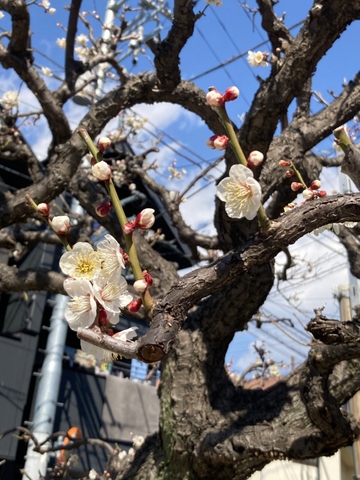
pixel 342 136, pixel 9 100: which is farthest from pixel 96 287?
pixel 9 100

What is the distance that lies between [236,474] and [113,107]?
2.52m

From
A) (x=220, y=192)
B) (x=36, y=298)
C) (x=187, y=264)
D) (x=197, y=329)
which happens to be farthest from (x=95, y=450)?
(x=220, y=192)

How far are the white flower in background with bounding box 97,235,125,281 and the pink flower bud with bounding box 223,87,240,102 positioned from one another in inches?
17.1

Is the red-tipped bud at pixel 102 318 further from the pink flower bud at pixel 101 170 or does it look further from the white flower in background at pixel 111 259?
the pink flower bud at pixel 101 170

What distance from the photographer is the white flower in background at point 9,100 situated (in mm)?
6009

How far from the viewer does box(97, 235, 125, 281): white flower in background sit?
116 centimetres

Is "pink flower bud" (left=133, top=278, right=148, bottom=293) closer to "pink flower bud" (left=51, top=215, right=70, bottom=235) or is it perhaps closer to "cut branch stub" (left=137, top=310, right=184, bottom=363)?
"cut branch stub" (left=137, top=310, right=184, bottom=363)

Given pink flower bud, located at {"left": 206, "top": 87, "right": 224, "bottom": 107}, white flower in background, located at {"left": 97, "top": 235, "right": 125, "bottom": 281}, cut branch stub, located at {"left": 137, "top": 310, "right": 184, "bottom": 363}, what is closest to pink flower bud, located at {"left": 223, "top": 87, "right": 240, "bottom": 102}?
pink flower bud, located at {"left": 206, "top": 87, "right": 224, "bottom": 107}

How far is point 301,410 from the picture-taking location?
265cm

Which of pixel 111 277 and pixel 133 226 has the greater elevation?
pixel 133 226

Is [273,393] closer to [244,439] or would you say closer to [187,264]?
[244,439]

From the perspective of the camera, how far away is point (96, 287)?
1.13 m

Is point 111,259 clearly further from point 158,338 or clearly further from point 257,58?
point 257,58

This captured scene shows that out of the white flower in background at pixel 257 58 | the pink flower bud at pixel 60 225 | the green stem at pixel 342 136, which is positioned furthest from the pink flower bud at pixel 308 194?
the white flower in background at pixel 257 58
